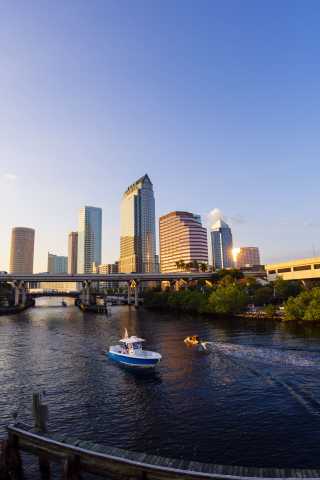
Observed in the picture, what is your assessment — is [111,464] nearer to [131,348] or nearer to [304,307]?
[131,348]

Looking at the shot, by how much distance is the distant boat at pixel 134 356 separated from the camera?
53812 mm

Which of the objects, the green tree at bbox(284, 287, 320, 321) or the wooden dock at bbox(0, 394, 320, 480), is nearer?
the wooden dock at bbox(0, 394, 320, 480)

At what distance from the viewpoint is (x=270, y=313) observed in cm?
12756

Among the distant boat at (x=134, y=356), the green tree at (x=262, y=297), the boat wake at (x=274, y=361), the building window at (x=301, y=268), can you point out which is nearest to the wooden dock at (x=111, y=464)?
the boat wake at (x=274, y=361)

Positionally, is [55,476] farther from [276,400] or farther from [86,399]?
[276,400]

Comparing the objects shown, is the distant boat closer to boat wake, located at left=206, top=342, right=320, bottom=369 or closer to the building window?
boat wake, located at left=206, top=342, right=320, bottom=369

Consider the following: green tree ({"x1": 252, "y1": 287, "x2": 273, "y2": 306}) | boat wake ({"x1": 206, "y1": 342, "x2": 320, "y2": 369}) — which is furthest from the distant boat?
green tree ({"x1": 252, "y1": 287, "x2": 273, "y2": 306})

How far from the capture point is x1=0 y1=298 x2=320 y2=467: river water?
28.9m

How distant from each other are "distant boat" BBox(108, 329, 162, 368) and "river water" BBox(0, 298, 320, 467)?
1.78m

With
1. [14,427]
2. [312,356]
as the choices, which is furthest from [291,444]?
[312,356]

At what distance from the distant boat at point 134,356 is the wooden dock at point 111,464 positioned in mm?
31909

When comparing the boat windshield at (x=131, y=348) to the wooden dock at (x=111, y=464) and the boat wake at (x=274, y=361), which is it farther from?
the wooden dock at (x=111, y=464)

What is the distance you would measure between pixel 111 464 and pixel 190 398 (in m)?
24.1

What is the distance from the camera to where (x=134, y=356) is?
2156 inches
